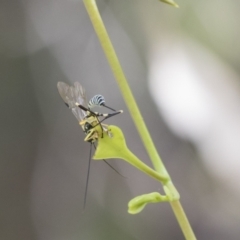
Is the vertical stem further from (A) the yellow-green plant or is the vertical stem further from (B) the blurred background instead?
(B) the blurred background

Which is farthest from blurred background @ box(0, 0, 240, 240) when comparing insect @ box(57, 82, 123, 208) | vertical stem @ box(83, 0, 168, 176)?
vertical stem @ box(83, 0, 168, 176)

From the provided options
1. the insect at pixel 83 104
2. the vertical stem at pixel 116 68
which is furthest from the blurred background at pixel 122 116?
the vertical stem at pixel 116 68

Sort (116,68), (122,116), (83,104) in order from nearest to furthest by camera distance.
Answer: (116,68)
(83,104)
(122,116)

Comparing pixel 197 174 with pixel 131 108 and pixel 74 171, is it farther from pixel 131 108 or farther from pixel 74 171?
pixel 131 108

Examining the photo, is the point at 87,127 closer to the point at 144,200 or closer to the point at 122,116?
the point at 144,200

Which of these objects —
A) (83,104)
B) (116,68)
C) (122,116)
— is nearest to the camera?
(116,68)

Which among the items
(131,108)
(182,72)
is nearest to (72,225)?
(182,72)

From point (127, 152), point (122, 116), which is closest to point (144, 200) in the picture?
point (127, 152)
